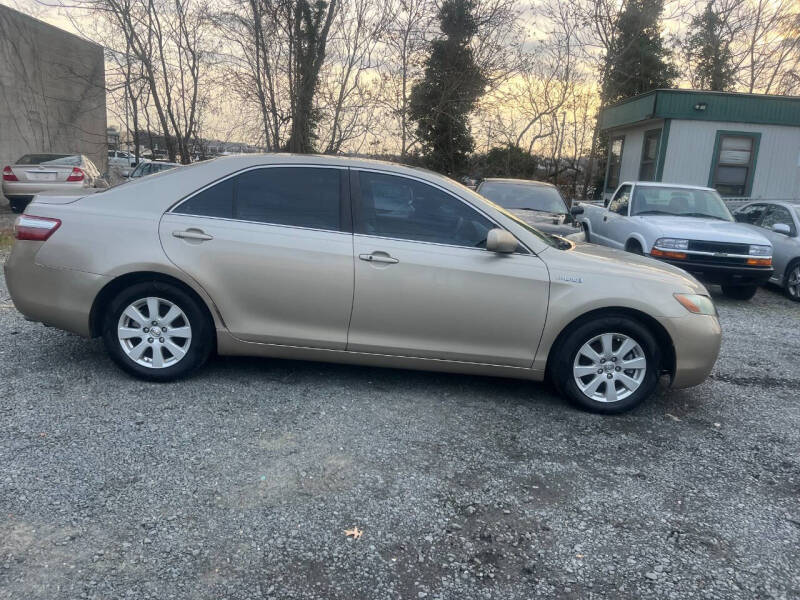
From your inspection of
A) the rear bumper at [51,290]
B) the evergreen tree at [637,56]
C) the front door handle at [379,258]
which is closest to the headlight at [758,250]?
the front door handle at [379,258]

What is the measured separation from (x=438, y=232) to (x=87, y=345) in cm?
313

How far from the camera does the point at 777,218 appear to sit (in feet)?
35.6

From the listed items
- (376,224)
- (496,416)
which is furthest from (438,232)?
(496,416)

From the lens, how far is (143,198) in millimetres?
4566

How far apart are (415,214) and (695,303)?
82.0 inches

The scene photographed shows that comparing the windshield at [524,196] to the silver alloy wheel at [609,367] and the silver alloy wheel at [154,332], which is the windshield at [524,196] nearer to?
the silver alloy wheel at [609,367]

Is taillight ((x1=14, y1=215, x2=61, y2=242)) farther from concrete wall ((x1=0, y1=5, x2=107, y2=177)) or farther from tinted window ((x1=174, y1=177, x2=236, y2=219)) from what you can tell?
concrete wall ((x1=0, y1=5, x2=107, y2=177))

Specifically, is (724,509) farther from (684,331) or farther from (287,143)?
(287,143)

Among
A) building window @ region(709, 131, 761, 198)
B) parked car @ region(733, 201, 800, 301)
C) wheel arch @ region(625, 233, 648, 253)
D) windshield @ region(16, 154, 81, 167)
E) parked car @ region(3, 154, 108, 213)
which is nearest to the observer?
wheel arch @ region(625, 233, 648, 253)

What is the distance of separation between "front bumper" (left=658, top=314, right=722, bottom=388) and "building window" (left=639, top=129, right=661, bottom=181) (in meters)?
13.4

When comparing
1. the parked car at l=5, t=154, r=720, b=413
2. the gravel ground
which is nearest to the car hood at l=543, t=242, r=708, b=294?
the parked car at l=5, t=154, r=720, b=413

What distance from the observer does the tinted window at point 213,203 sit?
14.9ft

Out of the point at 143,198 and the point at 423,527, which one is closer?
the point at 423,527

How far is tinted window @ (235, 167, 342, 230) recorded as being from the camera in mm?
4520
